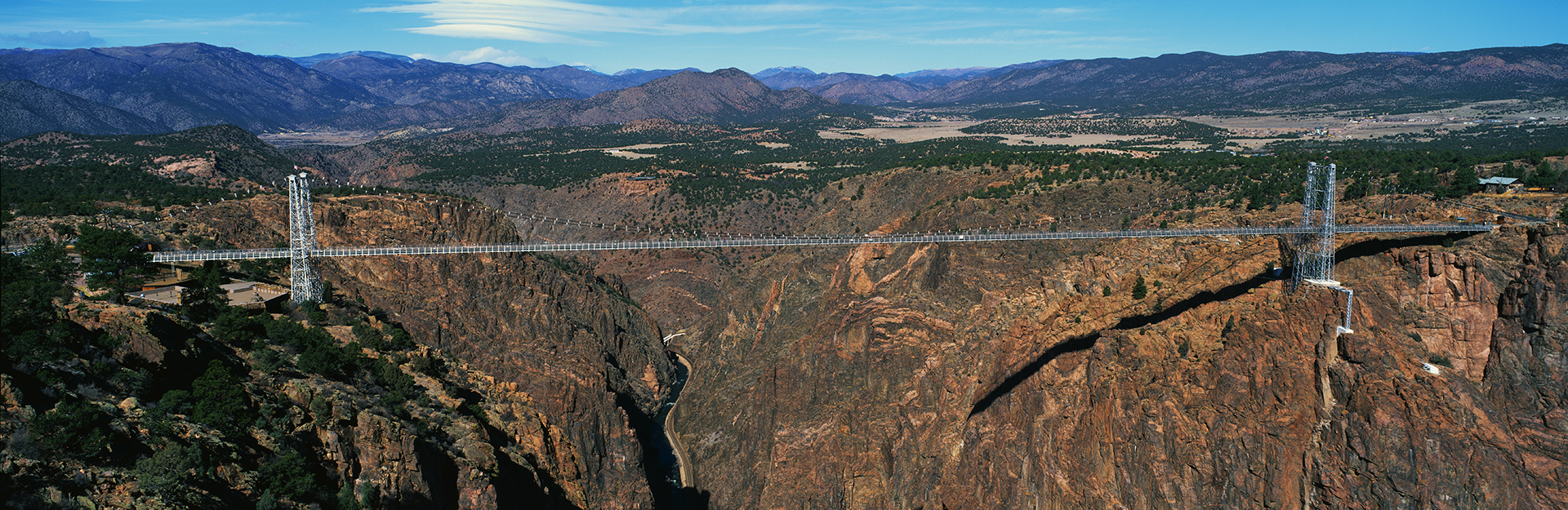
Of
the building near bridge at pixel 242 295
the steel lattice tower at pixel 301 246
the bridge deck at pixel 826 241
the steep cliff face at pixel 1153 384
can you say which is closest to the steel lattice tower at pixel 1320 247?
the bridge deck at pixel 826 241

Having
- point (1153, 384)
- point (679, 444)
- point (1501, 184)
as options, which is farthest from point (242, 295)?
point (1501, 184)

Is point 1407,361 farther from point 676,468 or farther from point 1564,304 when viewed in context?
point 676,468

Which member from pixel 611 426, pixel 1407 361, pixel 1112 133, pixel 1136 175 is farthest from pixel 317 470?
pixel 1112 133

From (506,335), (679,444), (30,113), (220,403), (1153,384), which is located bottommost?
(679,444)

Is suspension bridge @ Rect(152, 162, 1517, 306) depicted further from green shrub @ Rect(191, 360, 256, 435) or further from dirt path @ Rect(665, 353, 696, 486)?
green shrub @ Rect(191, 360, 256, 435)

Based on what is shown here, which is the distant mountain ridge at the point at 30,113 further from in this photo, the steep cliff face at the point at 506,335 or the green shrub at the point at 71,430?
the green shrub at the point at 71,430

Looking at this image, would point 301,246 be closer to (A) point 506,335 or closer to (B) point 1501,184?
(A) point 506,335
